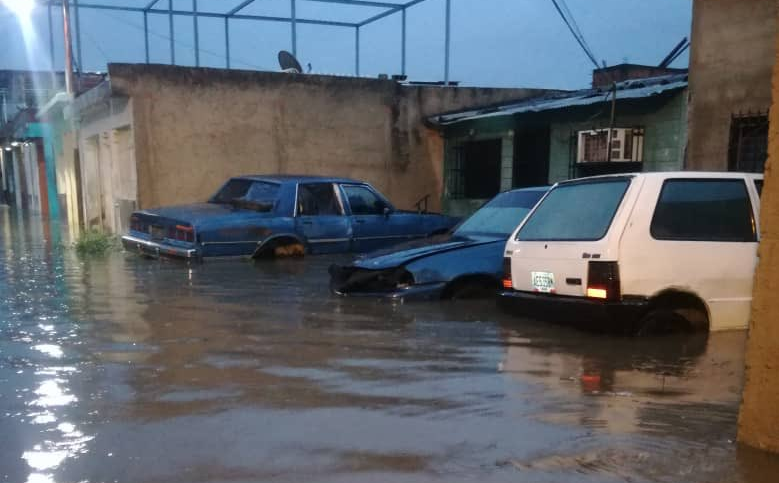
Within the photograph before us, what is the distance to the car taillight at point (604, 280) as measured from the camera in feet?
15.9

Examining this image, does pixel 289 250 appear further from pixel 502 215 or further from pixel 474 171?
pixel 474 171

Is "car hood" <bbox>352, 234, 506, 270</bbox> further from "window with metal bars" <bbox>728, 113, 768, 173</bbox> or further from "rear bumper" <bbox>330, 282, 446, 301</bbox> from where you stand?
"window with metal bars" <bbox>728, 113, 768, 173</bbox>

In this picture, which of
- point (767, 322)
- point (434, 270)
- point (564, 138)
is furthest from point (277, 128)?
point (767, 322)

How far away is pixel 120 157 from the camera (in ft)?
48.6

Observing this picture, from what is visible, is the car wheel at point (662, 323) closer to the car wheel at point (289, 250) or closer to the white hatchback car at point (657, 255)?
the white hatchback car at point (657, 255)

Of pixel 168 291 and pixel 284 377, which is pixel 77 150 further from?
pixel 284 377

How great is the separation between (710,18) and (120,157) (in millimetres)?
12120

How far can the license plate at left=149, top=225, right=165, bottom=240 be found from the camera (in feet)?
30.0

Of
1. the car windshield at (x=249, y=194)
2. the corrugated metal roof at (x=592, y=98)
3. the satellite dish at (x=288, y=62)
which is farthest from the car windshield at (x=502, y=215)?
the satellite dish at (x=288, y=62)

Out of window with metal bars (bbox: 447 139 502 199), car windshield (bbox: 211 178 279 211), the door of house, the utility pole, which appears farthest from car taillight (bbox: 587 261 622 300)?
the utility pole

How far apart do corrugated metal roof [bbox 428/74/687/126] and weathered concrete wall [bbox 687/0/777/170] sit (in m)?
1.01

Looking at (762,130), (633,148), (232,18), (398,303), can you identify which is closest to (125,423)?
(398,303)

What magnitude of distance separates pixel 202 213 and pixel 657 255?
20.6 ft

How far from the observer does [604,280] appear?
4875mm
